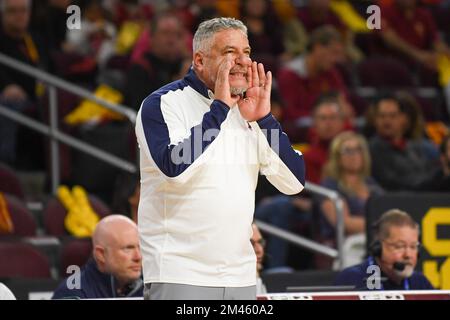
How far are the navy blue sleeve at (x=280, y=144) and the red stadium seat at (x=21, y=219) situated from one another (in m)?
3.48

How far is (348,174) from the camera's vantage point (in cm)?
815

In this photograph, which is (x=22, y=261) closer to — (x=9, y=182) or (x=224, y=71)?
(x=9, y=182)

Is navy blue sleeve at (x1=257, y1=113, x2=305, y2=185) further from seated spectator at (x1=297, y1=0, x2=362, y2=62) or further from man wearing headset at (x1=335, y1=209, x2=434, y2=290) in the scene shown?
seated spectator at (x1=297, y1=0, x2=362, y2=62)

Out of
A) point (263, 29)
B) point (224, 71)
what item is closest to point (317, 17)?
point (263, 29)

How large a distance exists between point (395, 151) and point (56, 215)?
9.07ft

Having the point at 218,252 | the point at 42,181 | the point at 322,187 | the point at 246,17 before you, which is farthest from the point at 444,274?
the point at 246,17

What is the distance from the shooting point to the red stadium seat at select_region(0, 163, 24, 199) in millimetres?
7705

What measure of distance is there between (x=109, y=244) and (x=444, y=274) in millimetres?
1891

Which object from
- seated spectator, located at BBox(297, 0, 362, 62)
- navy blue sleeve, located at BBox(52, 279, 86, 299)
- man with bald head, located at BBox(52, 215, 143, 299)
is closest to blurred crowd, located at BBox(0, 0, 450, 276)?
seated spectator, located at BBox(297, 0, 362, 62)

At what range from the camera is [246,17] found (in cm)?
1113

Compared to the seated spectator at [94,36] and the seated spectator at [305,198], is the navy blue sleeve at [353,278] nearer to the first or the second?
the seated spectator at [305,198]

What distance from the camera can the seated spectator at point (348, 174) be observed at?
8.05 m

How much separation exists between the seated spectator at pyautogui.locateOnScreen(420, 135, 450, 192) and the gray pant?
13.2 ft

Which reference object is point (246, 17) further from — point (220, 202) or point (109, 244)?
point (220, 202)
